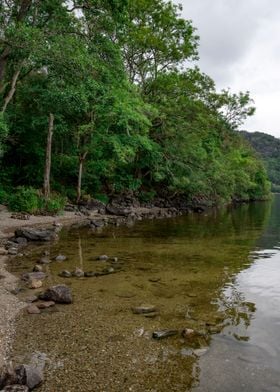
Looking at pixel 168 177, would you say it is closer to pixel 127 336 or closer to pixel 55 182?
pixel 55 182

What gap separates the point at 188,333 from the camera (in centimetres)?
684

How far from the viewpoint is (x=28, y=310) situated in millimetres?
7711

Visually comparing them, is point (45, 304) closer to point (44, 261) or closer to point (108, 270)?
point (108, 270)

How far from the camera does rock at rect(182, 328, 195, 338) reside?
6.79m

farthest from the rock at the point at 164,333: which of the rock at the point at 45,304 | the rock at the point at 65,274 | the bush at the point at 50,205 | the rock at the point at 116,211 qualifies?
the rock at the point at 116,211

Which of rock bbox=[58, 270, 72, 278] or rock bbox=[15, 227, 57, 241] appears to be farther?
rock bbox=[15, 227, 57, 241]

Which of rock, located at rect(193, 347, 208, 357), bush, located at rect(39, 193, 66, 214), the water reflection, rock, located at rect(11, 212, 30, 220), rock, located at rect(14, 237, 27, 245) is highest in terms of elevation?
bush, located at rect(39, 193, 66, 214)

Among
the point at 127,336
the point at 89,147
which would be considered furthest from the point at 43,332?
the point at 89,147

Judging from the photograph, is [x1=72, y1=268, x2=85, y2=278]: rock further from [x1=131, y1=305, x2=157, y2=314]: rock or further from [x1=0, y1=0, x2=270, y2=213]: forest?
[x1=0, y1=0, x2=270, y2=213]: forest

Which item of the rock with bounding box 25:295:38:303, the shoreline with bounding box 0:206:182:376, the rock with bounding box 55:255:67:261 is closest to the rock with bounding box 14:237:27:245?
the shoreline with bounding box 0:206:182:376

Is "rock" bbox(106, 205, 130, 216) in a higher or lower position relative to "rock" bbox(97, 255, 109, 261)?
higher

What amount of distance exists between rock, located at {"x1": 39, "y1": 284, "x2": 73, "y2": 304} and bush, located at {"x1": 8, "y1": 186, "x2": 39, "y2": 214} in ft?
46.3

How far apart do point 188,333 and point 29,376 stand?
308 centimetres

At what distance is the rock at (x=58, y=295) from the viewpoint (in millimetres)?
8297
